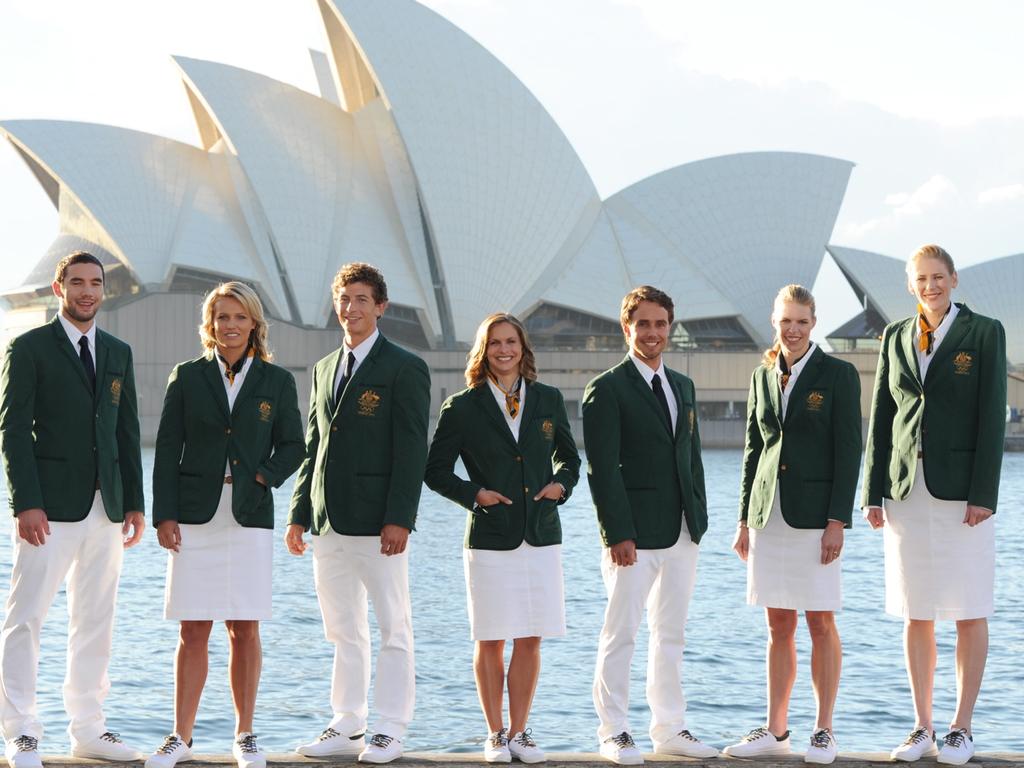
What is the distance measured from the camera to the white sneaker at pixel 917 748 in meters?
4.57

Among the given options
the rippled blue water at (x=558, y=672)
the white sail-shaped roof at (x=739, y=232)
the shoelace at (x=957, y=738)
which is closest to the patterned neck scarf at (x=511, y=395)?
the shoelace at (x=957, y=738)

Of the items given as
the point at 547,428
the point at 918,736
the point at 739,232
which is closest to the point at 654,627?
the point at 547,428

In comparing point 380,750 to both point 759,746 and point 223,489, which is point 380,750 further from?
point 759,746

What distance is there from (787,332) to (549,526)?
1.25 m

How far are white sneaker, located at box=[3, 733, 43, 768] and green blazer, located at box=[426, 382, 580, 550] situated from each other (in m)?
1.75

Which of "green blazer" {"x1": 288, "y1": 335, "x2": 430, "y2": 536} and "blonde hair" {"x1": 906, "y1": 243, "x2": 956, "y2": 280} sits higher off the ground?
"blonde hair" {"x1": 906, "y1": 243, "x2": 956, "y2": 280}

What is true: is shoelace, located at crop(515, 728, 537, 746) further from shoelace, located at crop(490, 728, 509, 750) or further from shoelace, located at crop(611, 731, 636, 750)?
shoelace, located at crop(611, 731, 636, 750)

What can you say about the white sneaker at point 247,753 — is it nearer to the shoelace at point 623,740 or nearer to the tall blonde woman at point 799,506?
the shoelace at point 623,740

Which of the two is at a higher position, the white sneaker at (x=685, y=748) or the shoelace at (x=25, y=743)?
the shoelace at (x=25, y=743)

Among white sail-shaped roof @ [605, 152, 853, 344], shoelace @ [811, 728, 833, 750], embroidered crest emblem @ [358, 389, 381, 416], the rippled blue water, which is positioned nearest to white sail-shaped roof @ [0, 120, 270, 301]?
white sail-shaped roof @ [605, 152, 853, 344]

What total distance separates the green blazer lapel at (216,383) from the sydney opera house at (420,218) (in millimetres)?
34047

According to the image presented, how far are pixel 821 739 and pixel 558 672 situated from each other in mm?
5092

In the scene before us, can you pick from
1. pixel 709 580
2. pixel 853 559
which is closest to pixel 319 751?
pixel 709 580

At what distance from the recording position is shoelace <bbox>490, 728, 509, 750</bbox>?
462cm
